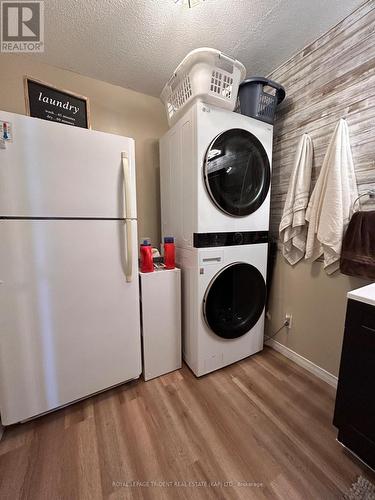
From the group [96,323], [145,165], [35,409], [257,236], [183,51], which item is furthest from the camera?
[145,165]

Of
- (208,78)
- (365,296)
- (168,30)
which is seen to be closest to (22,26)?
(168,30)

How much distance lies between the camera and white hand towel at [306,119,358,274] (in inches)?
49.5

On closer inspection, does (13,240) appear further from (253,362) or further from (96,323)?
(253,362)

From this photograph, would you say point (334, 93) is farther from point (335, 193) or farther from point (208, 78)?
point (208, 78)

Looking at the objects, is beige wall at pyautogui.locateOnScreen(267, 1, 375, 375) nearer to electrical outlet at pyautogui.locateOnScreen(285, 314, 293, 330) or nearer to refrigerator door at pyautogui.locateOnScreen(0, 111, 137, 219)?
electrical outlet at pyautogui.locateOnScreen(285, 314, 293, 330)

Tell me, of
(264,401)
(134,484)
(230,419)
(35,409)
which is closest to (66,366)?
(35,409)

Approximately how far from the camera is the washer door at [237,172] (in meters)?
1.36

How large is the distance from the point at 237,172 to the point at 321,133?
2.08 feet

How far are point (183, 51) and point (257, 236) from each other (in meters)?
1.45

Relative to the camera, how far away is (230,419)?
4.01 ft

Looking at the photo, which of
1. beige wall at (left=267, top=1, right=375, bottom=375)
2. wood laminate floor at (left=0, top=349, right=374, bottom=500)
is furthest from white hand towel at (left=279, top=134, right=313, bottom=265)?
wood laminate floor at (left=0, top=349, right=374, bottom=500)

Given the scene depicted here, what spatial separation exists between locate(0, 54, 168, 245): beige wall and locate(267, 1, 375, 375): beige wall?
112 cm

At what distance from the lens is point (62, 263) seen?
1128 mm

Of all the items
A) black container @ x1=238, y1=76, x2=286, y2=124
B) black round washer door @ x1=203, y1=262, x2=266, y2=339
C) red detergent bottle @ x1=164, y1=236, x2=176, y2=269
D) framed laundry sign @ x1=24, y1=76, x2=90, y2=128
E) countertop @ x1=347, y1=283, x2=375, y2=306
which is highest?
black container @ x1=238, y1=76, x2=286, y2=124
